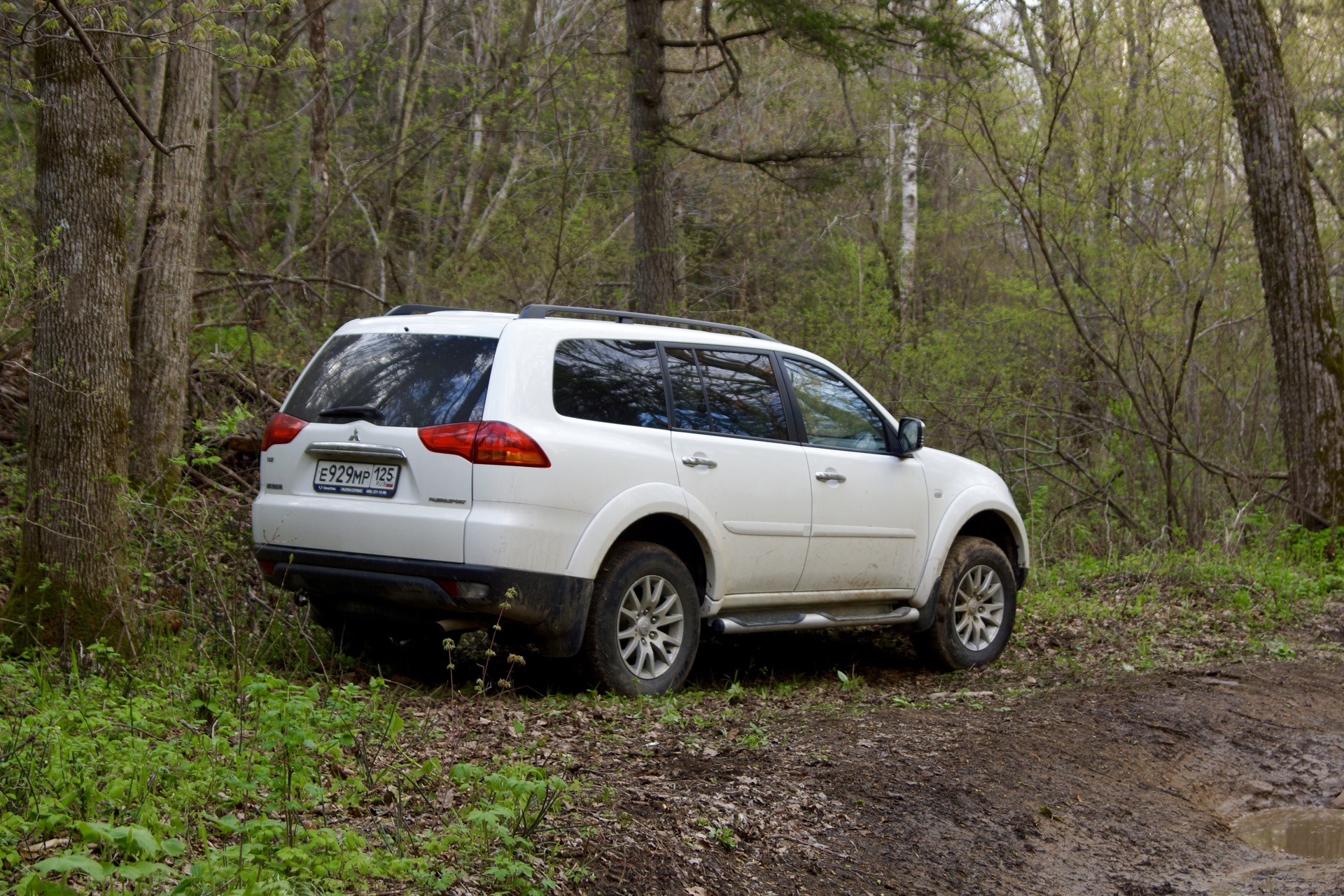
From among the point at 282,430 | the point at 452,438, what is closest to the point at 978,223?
the point at 282,430

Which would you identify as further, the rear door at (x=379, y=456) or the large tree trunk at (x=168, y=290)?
the large tree trunk at (x=168, y=290)

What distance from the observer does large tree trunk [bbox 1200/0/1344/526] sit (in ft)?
36.8

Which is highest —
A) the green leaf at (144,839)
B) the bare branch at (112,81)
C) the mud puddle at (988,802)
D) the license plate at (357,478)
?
the bare branch at (112,81)

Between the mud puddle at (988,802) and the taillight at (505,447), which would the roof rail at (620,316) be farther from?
the mud puddle at (988,802)

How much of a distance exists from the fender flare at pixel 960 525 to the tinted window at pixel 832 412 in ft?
2.20

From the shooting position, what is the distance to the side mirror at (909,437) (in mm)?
7074

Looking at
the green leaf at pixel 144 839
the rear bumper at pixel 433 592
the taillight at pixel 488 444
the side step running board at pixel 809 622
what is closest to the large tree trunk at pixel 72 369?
the rear bumper at pixel 433 592

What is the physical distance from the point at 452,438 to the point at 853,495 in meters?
2.62

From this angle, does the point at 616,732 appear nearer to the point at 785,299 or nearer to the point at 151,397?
the point at 151,397

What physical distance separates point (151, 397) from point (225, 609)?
321 centimetres

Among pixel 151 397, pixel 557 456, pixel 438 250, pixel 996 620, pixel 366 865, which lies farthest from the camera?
pixel 438 250

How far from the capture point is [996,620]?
771cm

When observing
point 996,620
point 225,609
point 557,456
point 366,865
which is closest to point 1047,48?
point 996,620

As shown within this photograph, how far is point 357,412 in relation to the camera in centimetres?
547
